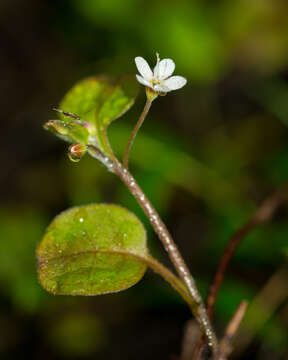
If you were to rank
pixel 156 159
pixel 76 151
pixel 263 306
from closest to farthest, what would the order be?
1. pixel 76 151
2. pixel 263 306
3. pixel 156 159

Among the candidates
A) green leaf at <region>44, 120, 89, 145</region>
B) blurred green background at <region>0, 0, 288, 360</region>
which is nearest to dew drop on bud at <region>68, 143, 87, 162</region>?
green leaf at <region>44, 120, 89, 145</region>

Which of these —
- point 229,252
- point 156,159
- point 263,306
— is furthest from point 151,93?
point 156,159

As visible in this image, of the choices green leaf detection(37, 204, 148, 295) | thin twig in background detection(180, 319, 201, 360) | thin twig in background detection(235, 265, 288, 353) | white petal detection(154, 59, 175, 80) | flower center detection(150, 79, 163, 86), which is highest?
white petal detection(154, 59, 175, 80)

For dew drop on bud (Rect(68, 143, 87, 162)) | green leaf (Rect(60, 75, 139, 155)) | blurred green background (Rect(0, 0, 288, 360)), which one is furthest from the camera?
blurred green background (Rect(0, 0, 288, 360))

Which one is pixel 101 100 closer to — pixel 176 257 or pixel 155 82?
pixel 155 82

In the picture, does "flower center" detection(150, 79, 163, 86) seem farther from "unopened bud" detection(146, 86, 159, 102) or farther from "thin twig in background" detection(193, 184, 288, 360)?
"thin twig in background" detection(193, 184, 288, 360)

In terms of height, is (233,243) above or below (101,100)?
below

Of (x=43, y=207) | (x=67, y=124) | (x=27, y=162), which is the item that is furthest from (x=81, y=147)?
(x=27, y=162)
